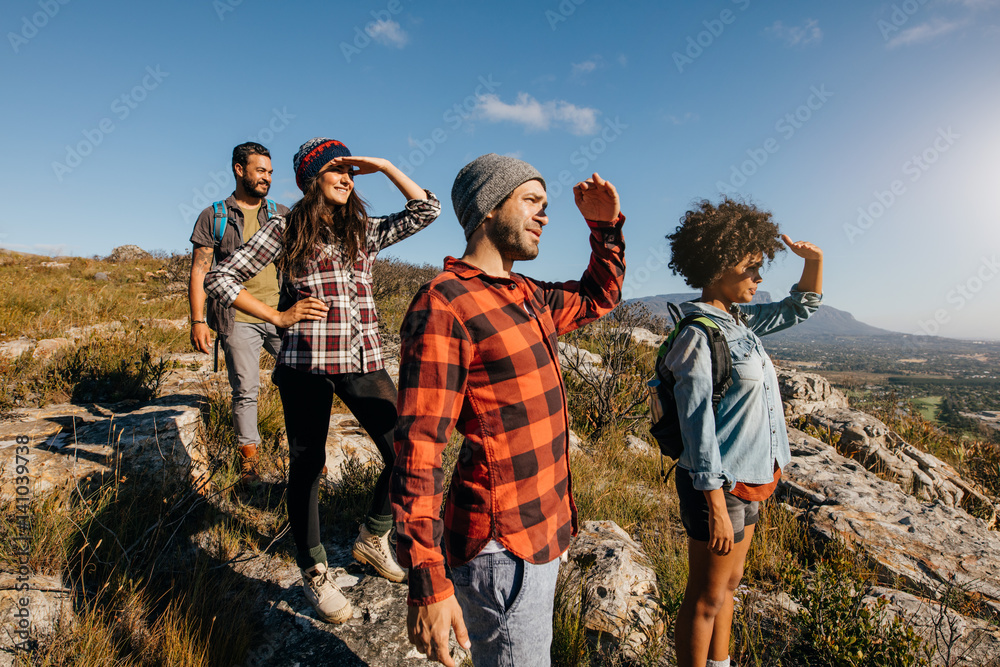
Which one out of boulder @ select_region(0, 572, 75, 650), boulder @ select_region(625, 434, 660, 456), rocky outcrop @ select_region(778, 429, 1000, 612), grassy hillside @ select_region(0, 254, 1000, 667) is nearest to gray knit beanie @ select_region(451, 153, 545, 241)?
grassy hillside @ select_region(0, 254, 1000, 667)

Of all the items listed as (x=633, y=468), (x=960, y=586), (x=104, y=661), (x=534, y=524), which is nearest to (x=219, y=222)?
(x=104, y=661)

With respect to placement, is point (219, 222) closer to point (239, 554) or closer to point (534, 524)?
point (239, 554)

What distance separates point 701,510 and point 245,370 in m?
3.09

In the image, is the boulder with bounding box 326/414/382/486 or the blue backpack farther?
the boulder with bounding box 326/414/382/486

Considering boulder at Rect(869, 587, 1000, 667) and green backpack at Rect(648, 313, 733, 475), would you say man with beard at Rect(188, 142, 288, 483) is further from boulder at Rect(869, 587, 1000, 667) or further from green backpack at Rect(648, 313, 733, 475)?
boulder at Rect(869, 587, 1000, 667)

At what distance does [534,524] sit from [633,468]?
11.6 feet

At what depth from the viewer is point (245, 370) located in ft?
10.8

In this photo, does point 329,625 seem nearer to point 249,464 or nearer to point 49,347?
point 249,464

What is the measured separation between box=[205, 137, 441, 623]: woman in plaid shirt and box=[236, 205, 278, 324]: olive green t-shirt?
1.26 m

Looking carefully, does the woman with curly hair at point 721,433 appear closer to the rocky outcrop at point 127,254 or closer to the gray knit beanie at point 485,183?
the gray knit beanie at point 485,183

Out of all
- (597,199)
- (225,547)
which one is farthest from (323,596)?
(597,199)

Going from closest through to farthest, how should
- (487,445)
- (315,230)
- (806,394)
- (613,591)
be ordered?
(487,445), (315,230), (613,591), (806,394)

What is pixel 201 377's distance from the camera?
5.30 metres

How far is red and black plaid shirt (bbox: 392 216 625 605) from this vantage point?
1032 mm
